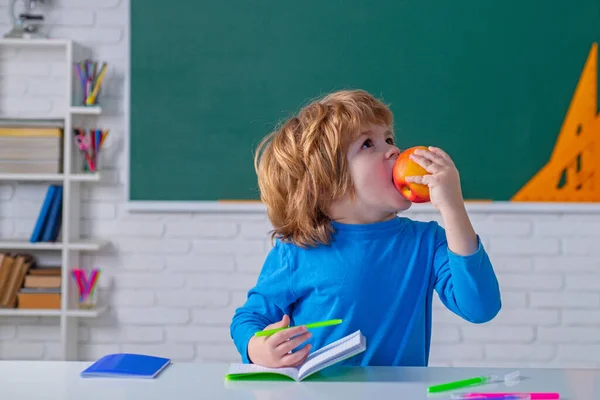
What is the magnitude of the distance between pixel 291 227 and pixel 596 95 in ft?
6.79

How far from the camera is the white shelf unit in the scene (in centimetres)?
298

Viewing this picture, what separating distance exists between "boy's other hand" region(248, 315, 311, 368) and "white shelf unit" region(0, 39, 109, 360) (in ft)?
6.35

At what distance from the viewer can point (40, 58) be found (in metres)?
3.18

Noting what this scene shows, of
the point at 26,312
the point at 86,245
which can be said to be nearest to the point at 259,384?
the point at 86,245

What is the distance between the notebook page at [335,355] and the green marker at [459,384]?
0.39 feet

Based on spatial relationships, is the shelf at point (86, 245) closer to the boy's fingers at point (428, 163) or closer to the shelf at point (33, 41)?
the shelf at point (33, 41)

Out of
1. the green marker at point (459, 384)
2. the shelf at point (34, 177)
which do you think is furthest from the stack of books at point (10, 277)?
the green marker at point (459, 384)

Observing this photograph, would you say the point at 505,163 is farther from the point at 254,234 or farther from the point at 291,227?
the point at 291,227

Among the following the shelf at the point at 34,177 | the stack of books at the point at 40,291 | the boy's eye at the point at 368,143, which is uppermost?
the boy's eye at the point at 368,143

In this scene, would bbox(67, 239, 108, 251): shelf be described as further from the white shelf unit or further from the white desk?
the white desk

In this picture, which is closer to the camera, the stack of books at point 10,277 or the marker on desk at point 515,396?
the marker on desk at point 515,396

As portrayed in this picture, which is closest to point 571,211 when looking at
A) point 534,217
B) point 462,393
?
point 534,217

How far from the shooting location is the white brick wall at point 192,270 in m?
3.09

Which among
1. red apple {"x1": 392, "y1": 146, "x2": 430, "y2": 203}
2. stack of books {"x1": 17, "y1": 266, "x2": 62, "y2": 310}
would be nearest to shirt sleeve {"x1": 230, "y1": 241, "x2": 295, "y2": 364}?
red apple {"x1": 392, "y1": 146, "x2": 430, "y2": 203}
